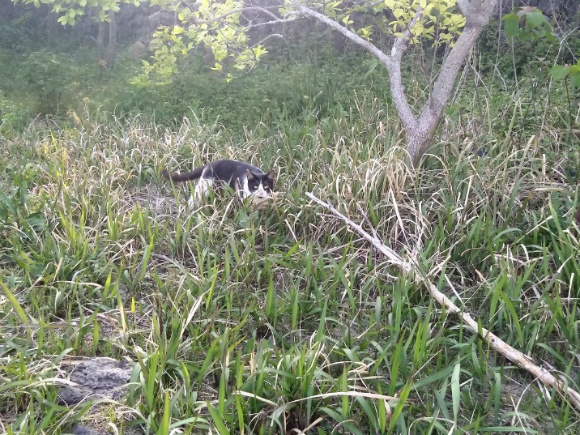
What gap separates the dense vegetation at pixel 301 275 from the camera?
99.0 inches

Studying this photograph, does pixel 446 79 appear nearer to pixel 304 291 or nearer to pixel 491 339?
pixel 304 291

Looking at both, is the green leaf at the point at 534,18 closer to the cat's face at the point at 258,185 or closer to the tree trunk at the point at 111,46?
the cat's face at the point at 258,185

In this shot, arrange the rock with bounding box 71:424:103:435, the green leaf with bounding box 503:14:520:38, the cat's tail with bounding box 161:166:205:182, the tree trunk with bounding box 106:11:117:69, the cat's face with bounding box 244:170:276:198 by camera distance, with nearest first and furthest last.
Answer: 1. the rock with bounding box 71:424:103:435
2. the green leaf with bounding box 503:14:520:38
3. the cat's face with bounding box 244:170:276:198
4. the cat's tail with bounding box 161:166:205:182
5. the tree trunk with bounding box 106:11:117:69

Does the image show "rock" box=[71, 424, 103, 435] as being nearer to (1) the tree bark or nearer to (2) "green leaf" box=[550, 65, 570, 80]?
(2) "green leaf" box=[550, 65, 570, 80]

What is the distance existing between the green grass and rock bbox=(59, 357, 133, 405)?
0.22 ft

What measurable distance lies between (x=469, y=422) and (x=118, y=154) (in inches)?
164

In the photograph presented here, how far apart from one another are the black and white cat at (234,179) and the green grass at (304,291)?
133 mm

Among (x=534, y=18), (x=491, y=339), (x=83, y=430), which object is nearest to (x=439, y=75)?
(x=534, y=18)

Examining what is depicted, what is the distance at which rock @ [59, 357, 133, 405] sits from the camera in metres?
2.59

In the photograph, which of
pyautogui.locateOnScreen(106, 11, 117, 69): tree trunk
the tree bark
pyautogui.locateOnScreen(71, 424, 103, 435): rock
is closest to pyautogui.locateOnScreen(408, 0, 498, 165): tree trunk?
the tree bark

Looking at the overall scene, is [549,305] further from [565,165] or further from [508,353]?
[565,165]

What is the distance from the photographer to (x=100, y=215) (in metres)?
4.21

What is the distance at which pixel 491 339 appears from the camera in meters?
2.91

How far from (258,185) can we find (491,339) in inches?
82.2
